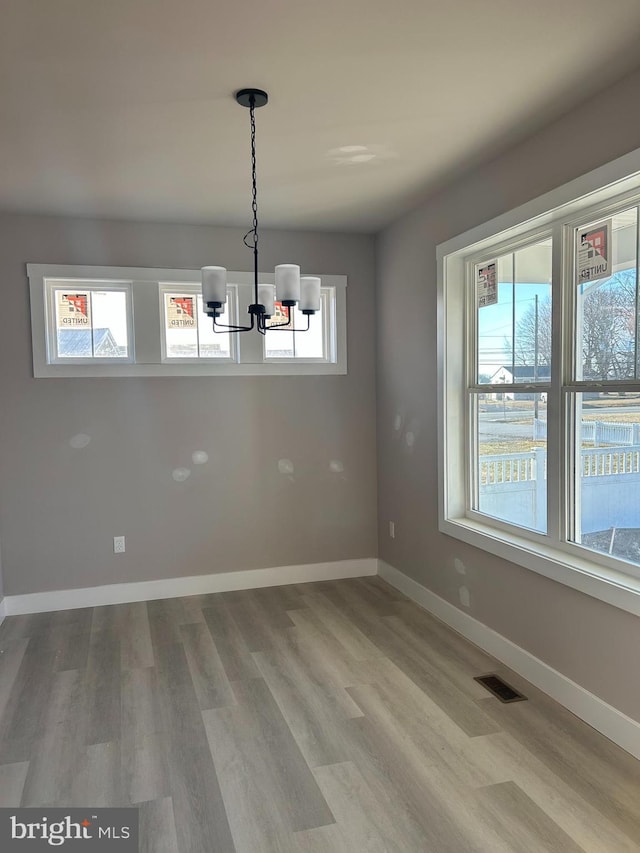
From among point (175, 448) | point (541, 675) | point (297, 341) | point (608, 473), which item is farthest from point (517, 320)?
point (175, 448)

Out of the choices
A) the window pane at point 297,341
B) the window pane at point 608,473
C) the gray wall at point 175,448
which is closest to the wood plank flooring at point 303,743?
the gray wall at point 175,448

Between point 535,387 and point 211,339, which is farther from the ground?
point 211,339

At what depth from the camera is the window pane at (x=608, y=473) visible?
98.5 inches

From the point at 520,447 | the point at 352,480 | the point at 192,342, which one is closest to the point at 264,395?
the point at 192,342

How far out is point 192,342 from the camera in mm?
4461

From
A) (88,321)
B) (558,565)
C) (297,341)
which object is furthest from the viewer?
(297,341)

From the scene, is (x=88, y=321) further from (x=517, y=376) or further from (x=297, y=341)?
(x=517, y=376)

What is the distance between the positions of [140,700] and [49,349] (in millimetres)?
2429

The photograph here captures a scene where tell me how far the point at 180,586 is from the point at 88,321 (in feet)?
6.59

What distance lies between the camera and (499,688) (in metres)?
2.94

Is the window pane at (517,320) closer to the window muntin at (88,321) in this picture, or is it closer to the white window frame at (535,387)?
the white window frame at (535,387)

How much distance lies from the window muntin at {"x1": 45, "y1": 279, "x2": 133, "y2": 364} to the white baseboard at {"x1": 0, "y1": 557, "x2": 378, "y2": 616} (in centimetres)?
161

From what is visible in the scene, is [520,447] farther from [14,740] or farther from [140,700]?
[14,740]

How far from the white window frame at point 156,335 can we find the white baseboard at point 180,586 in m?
1.50
